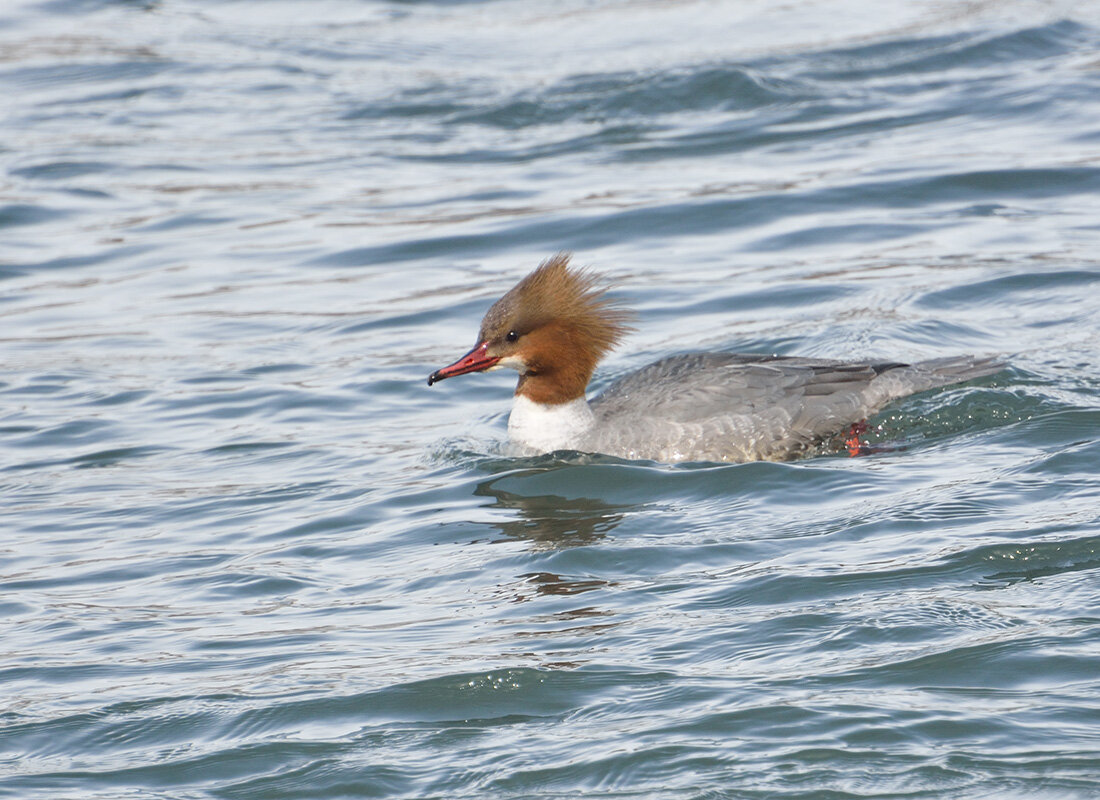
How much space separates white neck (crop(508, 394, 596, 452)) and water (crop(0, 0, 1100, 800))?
155mm

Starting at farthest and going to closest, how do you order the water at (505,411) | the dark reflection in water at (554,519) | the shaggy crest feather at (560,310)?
the shaggy crest feather at (560,310) → the dark reflection in water at (554,519) → the water at (505,411)

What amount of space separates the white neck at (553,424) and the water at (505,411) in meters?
0.16

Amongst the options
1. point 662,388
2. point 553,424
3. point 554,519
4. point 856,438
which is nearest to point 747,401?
point 662,388

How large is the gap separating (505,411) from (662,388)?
63.0 inches

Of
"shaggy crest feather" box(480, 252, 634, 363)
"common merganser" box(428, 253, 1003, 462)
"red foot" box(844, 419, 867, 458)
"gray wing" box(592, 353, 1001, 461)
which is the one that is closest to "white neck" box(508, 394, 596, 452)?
"common merganser" box(428, 253, 1003, 462)

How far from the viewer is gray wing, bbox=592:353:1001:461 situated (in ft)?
25.8

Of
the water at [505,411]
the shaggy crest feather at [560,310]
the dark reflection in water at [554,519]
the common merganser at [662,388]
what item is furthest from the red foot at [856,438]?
the dark reflection in water at [554,519]

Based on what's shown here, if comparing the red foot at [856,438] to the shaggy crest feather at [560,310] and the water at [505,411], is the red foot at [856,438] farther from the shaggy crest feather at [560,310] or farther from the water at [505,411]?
the shaggy crest feather at [560,310]

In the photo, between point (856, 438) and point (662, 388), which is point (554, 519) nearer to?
point (662, 388)

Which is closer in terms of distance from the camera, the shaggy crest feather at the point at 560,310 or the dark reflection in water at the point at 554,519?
the dark reflection in water at the point at 554,519

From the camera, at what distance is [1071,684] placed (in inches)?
189

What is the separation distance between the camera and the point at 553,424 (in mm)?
8094

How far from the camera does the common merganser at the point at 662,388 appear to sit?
311 inches

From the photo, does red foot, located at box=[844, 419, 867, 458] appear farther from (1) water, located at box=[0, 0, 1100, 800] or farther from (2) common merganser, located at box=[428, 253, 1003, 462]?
(1) water, located at box=[0, 0, 1100, 800]
